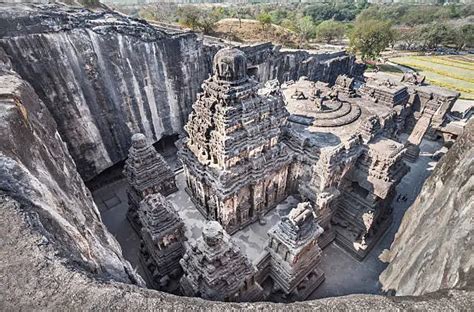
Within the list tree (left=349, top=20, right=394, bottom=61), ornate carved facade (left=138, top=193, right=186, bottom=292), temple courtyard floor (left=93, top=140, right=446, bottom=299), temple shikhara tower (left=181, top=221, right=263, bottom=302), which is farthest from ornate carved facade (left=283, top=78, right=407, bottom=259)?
tree (left=349, top=20, right=394, bottom=61)

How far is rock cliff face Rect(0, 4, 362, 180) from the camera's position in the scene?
53.2 feet

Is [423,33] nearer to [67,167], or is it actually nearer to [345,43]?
[345,43]

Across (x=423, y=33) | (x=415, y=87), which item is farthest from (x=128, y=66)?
(x=423, y=33)

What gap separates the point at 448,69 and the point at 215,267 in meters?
57.2

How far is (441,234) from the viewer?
8.34 m

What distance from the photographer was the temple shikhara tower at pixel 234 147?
39.5 feet

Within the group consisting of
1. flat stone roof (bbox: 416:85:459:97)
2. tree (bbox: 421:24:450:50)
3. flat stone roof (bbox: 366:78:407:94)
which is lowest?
tree (bbox: 421:24:450:50)

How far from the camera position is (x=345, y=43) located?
61938mm

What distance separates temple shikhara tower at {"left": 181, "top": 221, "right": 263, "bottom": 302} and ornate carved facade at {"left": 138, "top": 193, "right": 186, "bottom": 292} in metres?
2.17

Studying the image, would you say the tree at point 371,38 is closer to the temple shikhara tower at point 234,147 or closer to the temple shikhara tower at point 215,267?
the temple shikhara tower at point 234,147

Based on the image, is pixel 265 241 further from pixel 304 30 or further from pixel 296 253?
pixel 304 30

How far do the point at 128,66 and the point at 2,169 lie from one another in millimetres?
15765

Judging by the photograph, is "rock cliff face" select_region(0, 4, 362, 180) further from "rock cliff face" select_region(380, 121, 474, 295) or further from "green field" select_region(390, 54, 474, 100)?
"green field" select_region(390, 54, 474, 100)

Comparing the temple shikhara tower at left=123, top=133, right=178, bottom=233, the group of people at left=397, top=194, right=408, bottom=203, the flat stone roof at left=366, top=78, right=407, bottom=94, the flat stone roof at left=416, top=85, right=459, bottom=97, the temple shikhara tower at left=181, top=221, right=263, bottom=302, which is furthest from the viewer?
the flat stone roof at left=416, top=85, right=459, bottom=97
